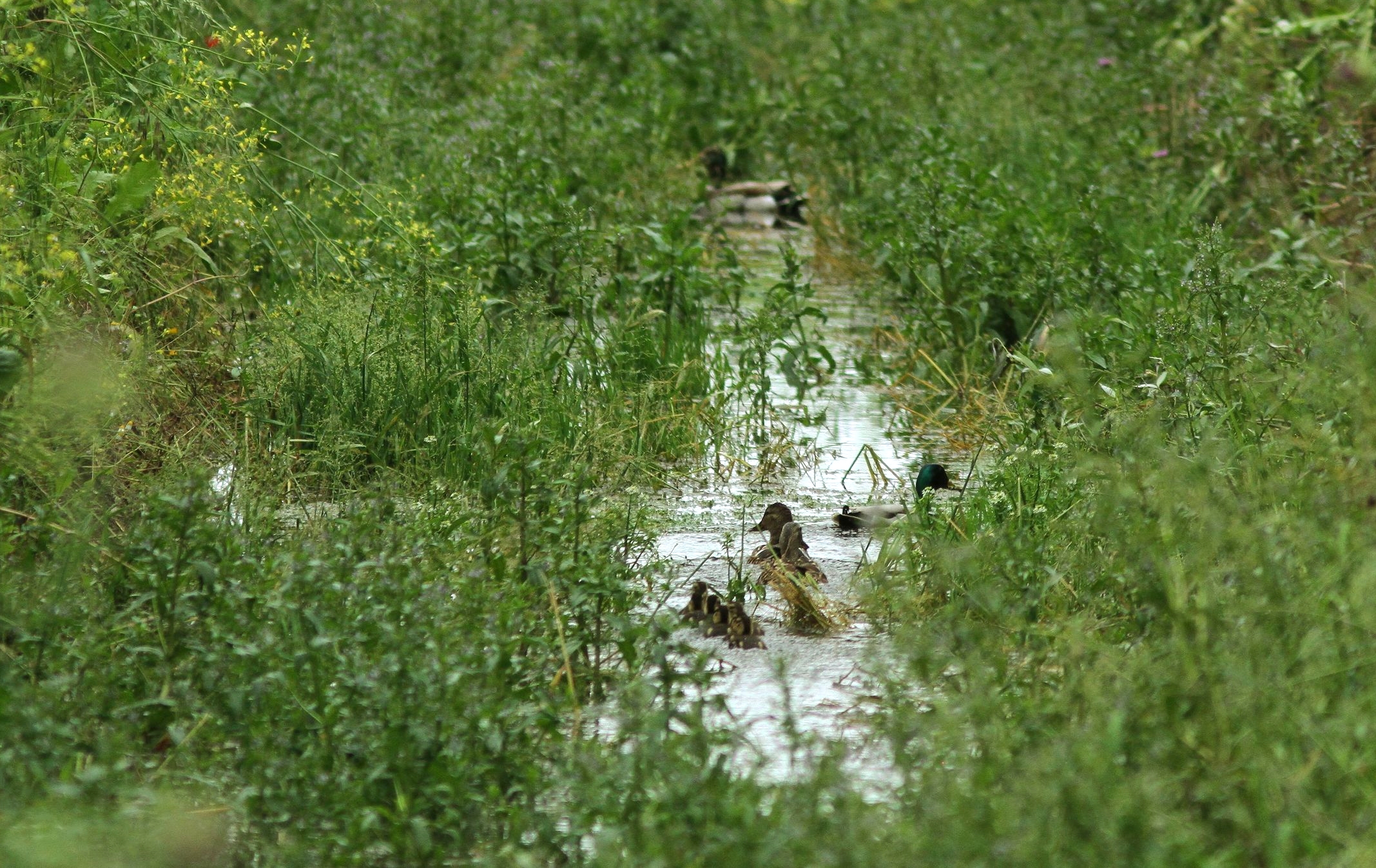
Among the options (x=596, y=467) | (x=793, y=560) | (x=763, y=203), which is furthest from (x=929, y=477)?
(x=763, y=203)

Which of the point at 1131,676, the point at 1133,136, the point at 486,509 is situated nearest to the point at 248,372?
the point at 486,509

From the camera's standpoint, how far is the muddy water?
359 centimetres

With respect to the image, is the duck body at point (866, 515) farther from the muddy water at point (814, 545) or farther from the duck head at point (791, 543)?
the duck head at point (791, 543)

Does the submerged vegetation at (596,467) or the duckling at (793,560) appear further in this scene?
the duckling at (793,560)

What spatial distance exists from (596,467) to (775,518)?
2.23ft

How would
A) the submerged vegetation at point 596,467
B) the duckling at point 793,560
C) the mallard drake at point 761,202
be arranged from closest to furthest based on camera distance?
1. the submerged vegetation at point 596,467
2. the duckling at point 793,560
3. the mallard drake at point 761,202

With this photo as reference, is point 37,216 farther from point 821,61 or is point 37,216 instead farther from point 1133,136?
point 821,61

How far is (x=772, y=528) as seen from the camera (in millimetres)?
4602

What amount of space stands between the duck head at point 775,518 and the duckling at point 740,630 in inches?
20.5

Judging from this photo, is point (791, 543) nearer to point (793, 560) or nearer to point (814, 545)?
point (793, 560)

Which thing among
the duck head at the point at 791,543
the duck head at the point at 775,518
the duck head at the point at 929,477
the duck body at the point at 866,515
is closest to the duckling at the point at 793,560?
the duck head at the point at 791,543

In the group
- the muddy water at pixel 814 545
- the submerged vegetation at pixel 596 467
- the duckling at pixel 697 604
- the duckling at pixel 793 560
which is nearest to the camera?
the submerged vegetation at pixel 596 467

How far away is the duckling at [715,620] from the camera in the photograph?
4105 mm

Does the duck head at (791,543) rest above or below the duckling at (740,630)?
above
